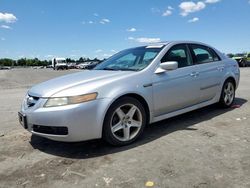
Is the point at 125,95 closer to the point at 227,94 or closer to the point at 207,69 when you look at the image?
the point at 207,69

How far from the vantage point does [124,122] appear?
405cm

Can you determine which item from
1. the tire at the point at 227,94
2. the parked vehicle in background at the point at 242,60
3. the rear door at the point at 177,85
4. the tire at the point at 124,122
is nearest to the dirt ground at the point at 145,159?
the tire at the point at 124,122

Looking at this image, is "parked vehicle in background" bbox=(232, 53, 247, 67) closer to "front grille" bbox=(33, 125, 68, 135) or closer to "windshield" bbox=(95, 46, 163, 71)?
"windshield" bbox=(95, 46, 163, 71)

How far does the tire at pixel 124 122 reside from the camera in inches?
150

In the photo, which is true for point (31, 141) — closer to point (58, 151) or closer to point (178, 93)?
point (58, 151)

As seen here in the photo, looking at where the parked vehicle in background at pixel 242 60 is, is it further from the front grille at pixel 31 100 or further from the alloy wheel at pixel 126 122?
the front grille at pixel 31 100

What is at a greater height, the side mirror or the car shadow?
the side mirror

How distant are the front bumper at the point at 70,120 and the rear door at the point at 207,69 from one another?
90.8 inches

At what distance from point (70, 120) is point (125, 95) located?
2.94ft

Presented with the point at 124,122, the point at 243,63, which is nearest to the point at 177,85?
the point at 124,122

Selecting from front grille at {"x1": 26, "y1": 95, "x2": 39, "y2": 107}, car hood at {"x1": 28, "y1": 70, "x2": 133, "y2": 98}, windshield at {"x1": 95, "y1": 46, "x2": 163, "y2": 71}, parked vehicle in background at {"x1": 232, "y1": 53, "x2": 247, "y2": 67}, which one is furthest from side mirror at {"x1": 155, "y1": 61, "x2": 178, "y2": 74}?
parked vehicle in background at {"x1": 232, "y1": 53, "x2": 247, "y2": 67}

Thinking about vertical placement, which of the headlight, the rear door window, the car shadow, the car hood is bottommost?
the car shadow

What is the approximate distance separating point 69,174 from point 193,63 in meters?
3.14

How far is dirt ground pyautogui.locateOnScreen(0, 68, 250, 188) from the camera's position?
2959 millimetres
